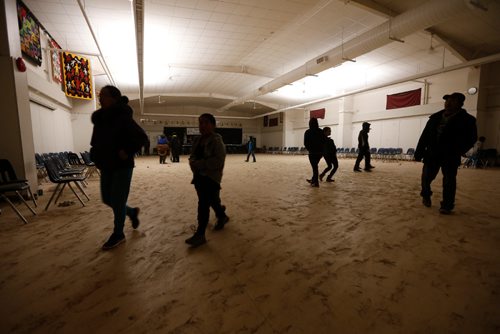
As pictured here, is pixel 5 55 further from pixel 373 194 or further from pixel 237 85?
pixel 237 85

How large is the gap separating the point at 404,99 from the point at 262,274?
47.3ft

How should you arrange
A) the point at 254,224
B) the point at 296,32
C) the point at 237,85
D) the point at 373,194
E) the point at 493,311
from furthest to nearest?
the point at 237,85 < the point at 296,32 < the point at 373,194 < the point at 254,224 < the point at 493,311

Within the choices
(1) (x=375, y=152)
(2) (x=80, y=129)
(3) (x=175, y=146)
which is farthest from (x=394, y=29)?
(2) (x=80, y=129)

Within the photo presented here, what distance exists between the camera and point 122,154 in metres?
2.16

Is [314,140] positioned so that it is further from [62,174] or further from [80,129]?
[80,129]

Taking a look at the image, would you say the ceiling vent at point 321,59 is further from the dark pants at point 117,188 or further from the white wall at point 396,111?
the dark pants at point 117,188

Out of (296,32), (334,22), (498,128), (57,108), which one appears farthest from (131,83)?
(498,128)

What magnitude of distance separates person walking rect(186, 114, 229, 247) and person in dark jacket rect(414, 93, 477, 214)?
2.87m

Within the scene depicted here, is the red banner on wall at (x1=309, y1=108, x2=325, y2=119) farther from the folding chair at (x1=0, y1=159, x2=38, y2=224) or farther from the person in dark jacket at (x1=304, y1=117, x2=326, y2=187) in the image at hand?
the folding chair at (x1=0, y1=159, x2=38, y2=224)

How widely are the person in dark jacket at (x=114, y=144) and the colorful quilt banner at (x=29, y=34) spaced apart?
588 cm

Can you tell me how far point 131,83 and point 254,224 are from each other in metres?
13.7

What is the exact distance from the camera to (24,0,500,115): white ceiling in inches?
252

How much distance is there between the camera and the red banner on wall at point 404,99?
1238cm

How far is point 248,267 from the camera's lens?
1963mm
